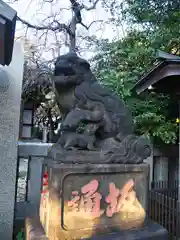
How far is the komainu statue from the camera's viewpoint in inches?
99.9

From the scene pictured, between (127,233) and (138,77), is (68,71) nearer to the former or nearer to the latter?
(127,233)

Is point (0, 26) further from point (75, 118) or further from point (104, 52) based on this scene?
point (104, 52)

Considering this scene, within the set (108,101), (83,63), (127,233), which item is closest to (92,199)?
(127,233)

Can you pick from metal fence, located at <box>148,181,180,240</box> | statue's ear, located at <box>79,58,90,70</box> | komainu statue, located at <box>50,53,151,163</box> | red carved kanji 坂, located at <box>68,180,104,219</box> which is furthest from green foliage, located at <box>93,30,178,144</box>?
red carved kanji 坂, located at <box>68,180,104,219</box>

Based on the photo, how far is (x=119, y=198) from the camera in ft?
8.46

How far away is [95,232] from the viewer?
7.83 ft

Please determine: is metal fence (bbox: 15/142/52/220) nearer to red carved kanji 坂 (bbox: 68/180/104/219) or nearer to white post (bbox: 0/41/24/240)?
white post (bbox: 0/41/24/240)

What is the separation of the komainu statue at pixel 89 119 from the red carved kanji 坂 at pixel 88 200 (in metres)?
0.35

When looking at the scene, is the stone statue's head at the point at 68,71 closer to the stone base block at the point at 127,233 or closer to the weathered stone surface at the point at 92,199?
the weathered stone surface at the point at 92,199

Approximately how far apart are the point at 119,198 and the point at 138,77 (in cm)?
489

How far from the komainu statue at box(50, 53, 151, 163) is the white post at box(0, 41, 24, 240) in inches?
37.5

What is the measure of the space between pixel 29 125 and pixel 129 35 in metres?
8.73

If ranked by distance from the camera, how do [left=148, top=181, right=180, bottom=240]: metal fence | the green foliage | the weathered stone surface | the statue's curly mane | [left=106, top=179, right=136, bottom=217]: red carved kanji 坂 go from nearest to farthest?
the weathered stone surface
[left=106, top=179, right=136, bottom=217]: red carved kanji 坂
the statue's curly mane
[left=148, top=181, right=180, bottom=240]: metal fence
the green foliage

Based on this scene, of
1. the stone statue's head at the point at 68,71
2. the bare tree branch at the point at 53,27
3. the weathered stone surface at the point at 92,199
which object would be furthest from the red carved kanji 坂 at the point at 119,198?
the bare tree branch at the point at 53,27
